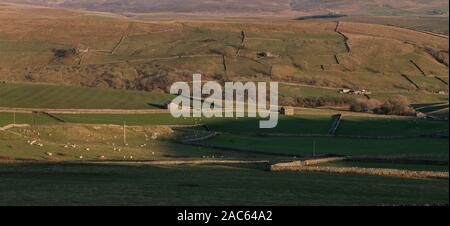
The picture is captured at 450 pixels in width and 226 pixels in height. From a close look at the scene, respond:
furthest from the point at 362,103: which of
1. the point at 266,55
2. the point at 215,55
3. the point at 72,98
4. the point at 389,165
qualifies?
the point at 389,165

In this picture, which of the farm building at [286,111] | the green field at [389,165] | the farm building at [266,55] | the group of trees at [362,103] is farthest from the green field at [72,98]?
the green field at [389,165]

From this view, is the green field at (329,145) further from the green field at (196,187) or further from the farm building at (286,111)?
the green field at (196,187)

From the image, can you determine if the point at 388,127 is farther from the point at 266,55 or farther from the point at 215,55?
the point at 215,55

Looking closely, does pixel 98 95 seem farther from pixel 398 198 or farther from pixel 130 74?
pixel 398 198

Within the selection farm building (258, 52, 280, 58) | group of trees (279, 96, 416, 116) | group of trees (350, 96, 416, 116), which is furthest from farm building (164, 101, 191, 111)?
farm building (258, 52, 280, 58)

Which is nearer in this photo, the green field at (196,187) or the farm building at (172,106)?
the green field at (196,187)
